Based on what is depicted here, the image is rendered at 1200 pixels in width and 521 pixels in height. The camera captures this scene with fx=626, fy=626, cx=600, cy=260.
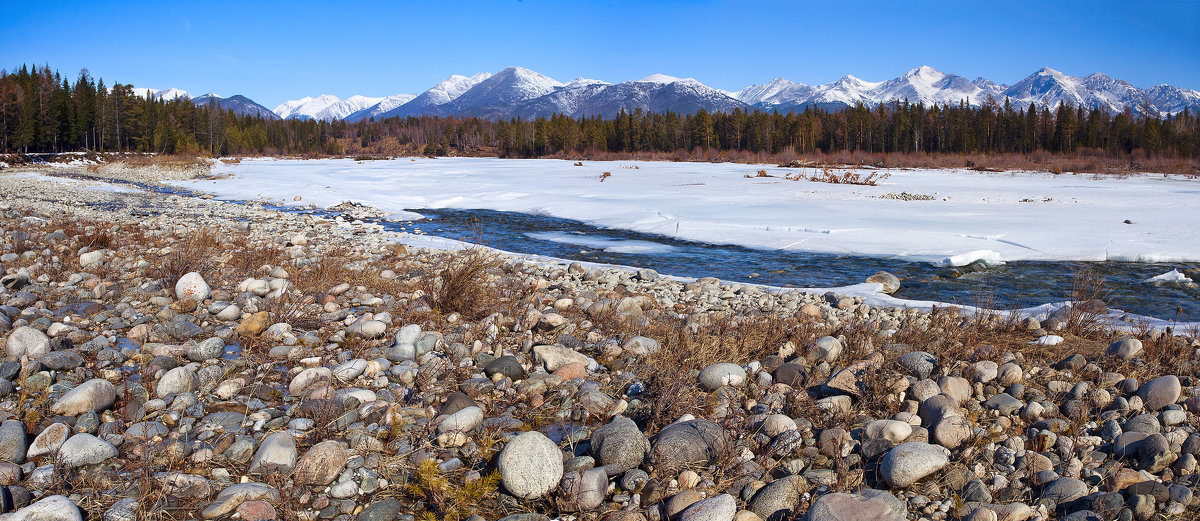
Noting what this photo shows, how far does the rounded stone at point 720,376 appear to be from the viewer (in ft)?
12.4

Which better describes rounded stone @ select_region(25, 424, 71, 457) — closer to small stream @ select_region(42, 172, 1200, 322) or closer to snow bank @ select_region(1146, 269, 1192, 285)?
small stream @ select_region(42, 172, 1200, 322)

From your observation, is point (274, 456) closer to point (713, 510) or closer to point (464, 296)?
point (713, 510)

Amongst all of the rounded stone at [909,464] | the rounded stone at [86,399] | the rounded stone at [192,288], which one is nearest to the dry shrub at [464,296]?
the rounded stone at [192,288]

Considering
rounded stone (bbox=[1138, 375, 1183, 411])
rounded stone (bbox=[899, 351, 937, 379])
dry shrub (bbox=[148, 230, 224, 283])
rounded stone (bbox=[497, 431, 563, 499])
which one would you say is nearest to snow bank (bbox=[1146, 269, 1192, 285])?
rounded stone (bbox=[1138, 375, 1183, 411])

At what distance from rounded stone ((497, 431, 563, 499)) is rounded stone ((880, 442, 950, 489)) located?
4.75ft

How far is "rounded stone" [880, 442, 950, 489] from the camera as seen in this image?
273 cm

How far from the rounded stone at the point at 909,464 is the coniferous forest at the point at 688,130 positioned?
58.4m

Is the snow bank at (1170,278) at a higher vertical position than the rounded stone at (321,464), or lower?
higher

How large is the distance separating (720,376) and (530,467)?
1561mm

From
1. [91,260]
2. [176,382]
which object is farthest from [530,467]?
[91,260]

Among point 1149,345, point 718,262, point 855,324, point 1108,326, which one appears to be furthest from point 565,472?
point 718,262

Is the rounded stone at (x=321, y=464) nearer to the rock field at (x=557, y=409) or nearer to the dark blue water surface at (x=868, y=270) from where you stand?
the rock field at (x=557, y=409)

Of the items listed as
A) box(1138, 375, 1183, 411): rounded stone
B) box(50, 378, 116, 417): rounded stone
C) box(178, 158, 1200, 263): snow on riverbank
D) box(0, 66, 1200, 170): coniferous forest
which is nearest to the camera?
box(50, 378, 116, 417): rounded stone

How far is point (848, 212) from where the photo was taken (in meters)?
14.9
